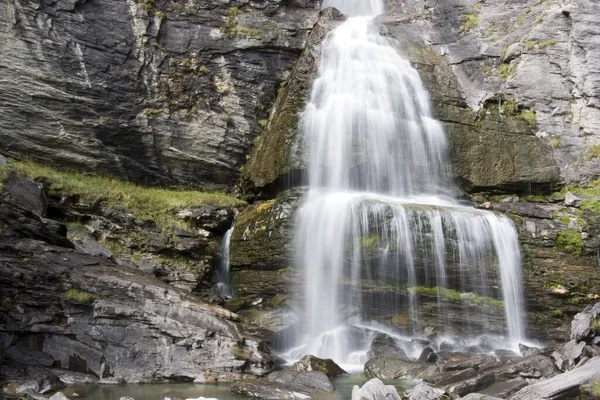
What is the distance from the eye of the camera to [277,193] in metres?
17.8

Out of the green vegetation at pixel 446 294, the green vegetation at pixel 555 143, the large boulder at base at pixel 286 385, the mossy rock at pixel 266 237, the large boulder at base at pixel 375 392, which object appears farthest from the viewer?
the green vegetation at pixel 555 143

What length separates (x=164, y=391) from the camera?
32.9ft

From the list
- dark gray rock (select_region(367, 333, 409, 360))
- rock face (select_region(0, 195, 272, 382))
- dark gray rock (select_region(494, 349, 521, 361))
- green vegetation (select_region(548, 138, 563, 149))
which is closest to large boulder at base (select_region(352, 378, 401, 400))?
rock face (select_region(0, 195, 272, 382))

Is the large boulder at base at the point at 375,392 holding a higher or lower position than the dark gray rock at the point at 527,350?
higher

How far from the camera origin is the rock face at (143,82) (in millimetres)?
17766

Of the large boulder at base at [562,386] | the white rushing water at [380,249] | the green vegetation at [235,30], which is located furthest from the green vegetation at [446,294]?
the green vegetation at [235,30]

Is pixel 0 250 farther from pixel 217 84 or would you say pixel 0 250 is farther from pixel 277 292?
pixel 217 84

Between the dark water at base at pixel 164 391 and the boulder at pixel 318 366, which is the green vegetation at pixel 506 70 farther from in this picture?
the dark water at base at pixel 164 391

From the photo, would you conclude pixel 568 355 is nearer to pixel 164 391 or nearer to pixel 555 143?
pixel 164 391

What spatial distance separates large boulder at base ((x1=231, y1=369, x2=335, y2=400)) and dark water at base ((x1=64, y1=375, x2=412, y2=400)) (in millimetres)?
221

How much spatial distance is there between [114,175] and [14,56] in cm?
468

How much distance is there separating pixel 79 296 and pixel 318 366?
501 cm

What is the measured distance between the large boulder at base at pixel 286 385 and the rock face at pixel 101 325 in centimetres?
52

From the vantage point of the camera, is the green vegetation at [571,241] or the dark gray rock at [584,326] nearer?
the dark gray rock at [584,326]
